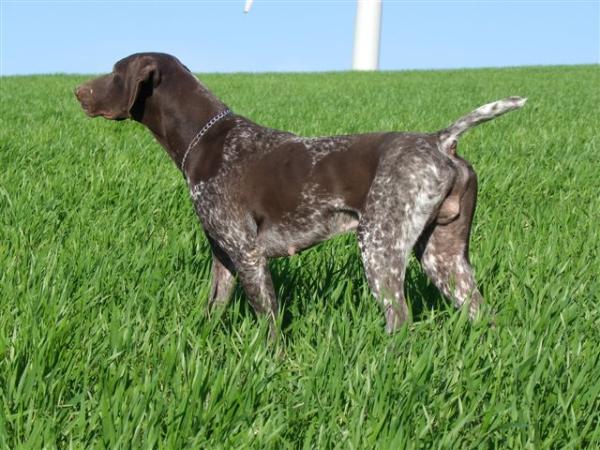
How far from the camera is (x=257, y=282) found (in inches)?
167

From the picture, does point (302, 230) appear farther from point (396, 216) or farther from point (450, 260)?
point (450, 260)

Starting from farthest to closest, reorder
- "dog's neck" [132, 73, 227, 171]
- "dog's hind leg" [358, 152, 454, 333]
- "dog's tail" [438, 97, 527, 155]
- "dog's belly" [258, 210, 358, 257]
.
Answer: "dog's neck" [132, 73, 227, 171]
"dog's belly" [258, 210, 358, 257]
"dog's tail" [438, 97, 527, 155]
"dog's hind leg" [358, 152, 454, 333]

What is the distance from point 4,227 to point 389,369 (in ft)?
11.5

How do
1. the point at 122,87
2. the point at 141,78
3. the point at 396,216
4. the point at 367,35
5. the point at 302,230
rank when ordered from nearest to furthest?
1. the point at 396,216
2. the point at 302,230
3. the point at 141,78
4. the point at 122,87
5. the point at 367,35

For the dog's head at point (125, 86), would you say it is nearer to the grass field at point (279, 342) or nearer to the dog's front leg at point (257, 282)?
the grass field at point (279, 342)

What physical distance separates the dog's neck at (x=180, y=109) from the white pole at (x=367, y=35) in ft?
96.3

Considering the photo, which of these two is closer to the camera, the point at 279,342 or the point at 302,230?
the point at 279,342

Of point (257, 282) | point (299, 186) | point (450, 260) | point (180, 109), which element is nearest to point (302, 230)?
point (299, 186)

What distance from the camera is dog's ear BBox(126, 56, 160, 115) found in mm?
4480

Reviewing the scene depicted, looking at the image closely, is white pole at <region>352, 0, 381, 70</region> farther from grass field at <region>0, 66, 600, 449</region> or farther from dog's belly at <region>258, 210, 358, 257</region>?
dog's belly at <region>258, 210, 358, 257</region>

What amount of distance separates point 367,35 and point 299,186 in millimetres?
33428

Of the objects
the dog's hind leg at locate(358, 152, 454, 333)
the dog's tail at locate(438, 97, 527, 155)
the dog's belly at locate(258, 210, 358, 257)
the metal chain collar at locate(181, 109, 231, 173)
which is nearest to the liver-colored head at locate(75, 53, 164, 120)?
the metal chain collar at locate(181, 109, 231, 173)

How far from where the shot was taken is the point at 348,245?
5.70 m

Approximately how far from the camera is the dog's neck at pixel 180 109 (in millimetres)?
4609
